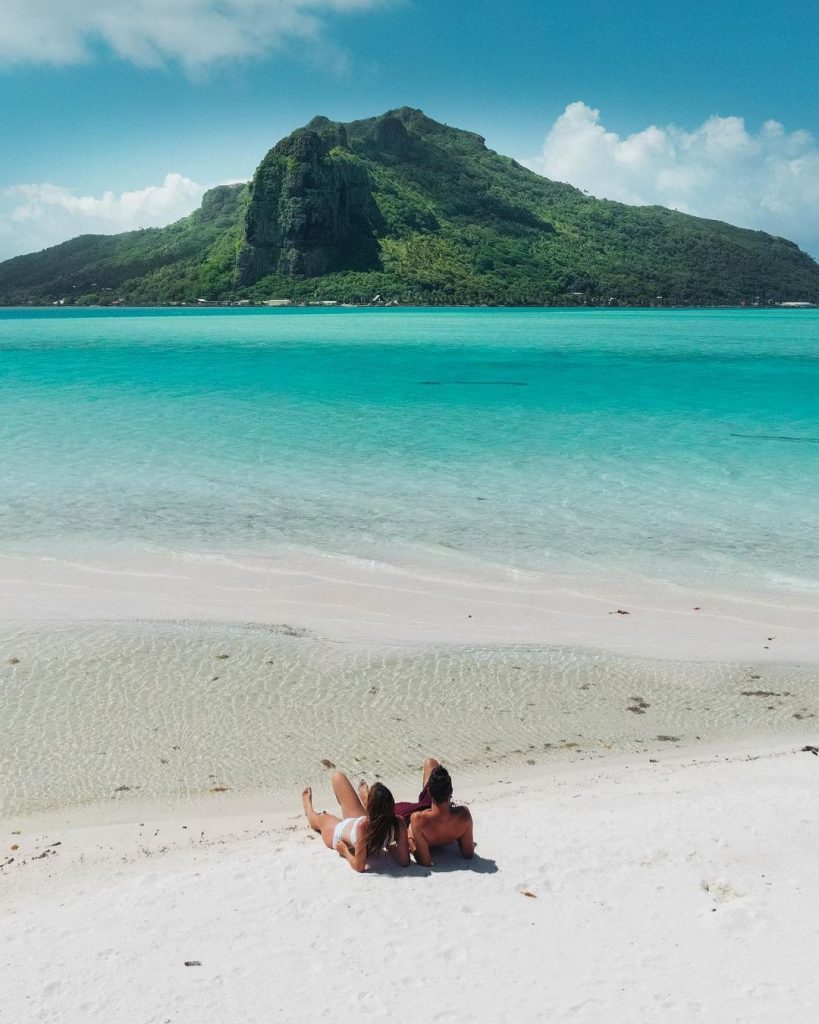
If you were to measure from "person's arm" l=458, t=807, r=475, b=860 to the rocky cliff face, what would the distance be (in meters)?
198

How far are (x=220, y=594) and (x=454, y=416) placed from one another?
1887 centimetres

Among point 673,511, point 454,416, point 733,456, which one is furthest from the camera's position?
point 454,416

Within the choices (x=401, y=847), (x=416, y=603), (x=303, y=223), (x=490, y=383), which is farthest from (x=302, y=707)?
(x=303, y=223)

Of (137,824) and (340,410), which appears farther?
(340,410)

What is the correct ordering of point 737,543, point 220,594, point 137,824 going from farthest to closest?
point 737,543 < point 220,594 < point 137,824

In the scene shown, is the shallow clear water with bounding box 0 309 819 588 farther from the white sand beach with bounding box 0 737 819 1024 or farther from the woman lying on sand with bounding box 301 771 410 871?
the woman lying on sand with bounding box 301 771 410 871

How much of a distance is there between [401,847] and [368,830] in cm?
28

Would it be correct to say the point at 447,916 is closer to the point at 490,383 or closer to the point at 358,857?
the point at 358,857

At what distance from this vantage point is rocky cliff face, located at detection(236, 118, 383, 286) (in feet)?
640

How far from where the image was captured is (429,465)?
20.0m

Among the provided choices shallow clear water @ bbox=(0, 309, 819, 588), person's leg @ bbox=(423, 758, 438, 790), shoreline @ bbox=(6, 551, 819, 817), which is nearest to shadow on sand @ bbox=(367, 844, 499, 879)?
person's leg @ bbox=(423, 758, 438, 790)

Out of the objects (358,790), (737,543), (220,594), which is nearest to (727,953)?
(358,790)

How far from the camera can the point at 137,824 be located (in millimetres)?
6043

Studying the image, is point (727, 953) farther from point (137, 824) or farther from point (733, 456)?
point (733, 456)
